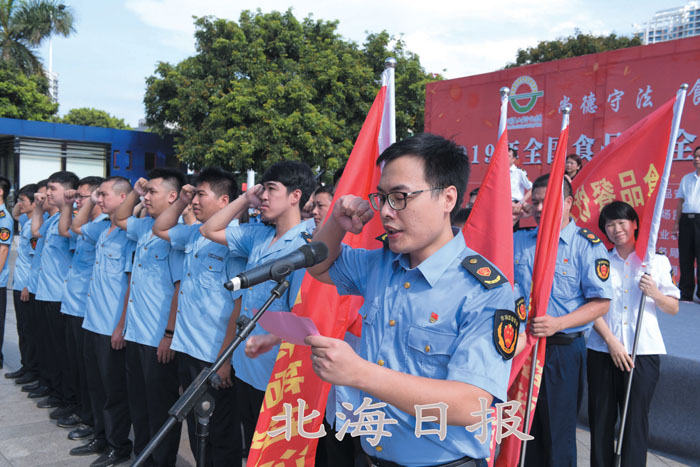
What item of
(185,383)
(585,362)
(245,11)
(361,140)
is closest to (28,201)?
(185,383)

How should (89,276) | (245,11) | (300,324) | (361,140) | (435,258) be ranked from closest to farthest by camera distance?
(300,324) < (435,258) < (361,140) < (89,276) < (245,11)

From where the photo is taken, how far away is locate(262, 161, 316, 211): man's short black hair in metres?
3.06

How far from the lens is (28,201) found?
6.30m

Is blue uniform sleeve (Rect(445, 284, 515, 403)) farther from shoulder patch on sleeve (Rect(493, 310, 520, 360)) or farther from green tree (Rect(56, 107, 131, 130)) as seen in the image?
green tree (Rect(56, 107, 131, 130))

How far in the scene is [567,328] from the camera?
3.21 metres

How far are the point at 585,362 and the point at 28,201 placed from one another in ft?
18.9

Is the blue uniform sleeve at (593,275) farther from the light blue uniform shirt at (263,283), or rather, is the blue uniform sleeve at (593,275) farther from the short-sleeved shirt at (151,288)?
the short-sleeved shirt at (151,288)

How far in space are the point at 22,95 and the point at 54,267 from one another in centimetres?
2411

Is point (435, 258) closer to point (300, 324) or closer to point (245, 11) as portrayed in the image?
point (300, 324)

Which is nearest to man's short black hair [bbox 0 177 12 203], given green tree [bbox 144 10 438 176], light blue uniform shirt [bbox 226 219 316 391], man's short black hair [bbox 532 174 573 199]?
light blue uniform shirt [bbox 226 219 316 391]

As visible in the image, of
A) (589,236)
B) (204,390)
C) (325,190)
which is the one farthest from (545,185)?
(204,390)

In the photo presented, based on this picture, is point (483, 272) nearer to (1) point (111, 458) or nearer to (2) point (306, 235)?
(2) point (306, 235)

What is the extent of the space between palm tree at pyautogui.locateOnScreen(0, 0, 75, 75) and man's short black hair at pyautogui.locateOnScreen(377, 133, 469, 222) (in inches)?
1084

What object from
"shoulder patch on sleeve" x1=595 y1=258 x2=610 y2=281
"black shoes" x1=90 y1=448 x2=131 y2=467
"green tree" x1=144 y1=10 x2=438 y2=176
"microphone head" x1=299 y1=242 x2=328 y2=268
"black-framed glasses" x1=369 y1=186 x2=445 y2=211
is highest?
"green tree" x1=144 y1=10 x2=438 y2=176
